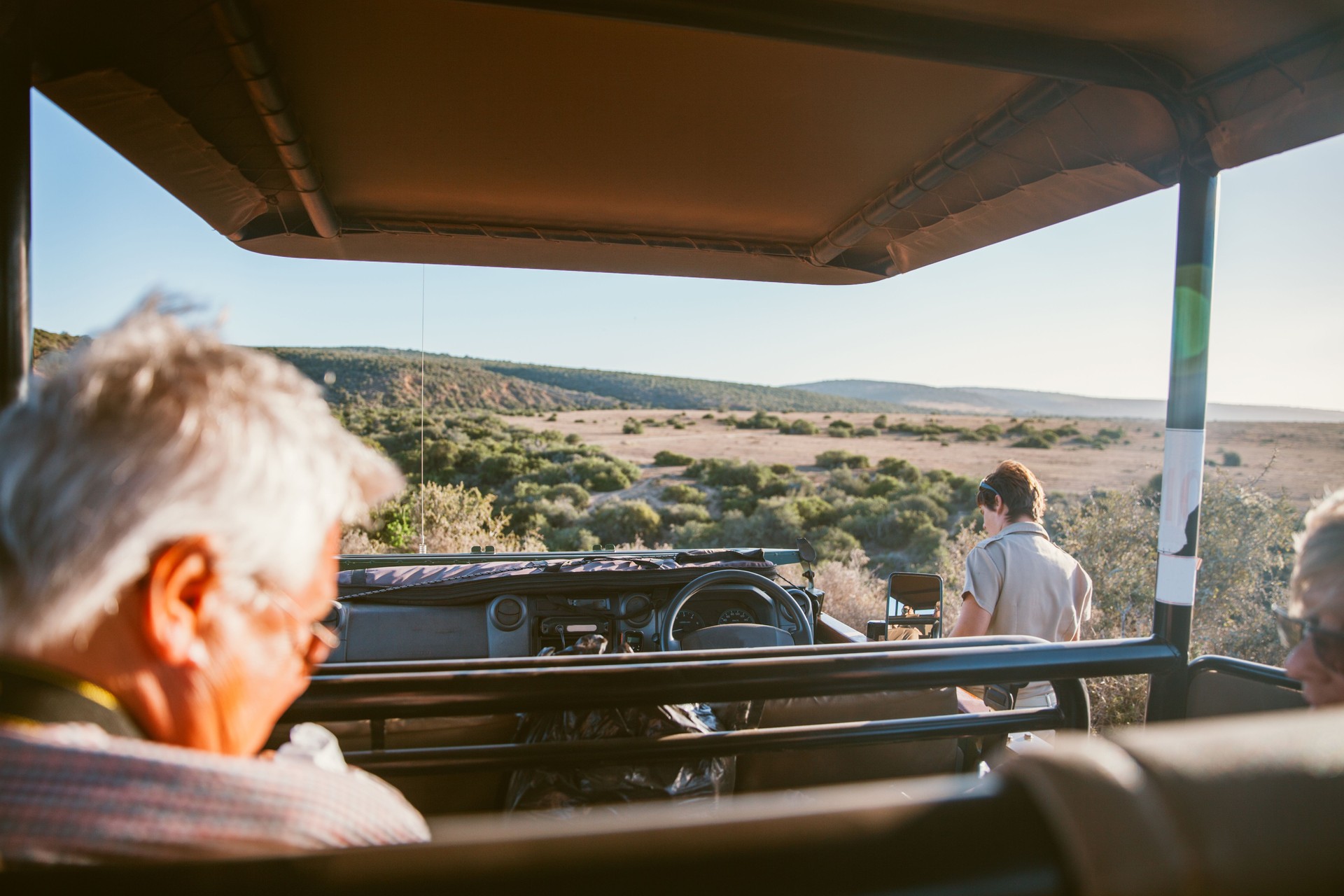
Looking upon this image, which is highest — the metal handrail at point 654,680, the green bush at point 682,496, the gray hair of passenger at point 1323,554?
the gray hair of passenger at point 1323,554

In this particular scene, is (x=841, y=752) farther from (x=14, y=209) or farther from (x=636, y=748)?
(x=14, y=209)

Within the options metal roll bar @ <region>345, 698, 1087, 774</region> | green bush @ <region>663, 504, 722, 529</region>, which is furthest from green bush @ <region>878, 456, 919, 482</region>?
metal roll bar @ <region>345, 698, 1087, 774</region>

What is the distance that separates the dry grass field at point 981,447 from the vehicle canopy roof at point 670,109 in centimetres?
2334

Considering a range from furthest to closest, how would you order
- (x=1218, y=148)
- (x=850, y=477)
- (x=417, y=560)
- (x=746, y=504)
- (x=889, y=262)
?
(x=850, y=477)
(x=746, y=504)
(x=417, y=560)
(x=889, y=262)
(x=1218, y=148)

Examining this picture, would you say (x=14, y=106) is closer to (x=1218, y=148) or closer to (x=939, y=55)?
(x=939, y=55)

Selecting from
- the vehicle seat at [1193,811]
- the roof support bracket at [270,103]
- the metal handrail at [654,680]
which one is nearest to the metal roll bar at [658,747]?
the metal handrail at [654,680]

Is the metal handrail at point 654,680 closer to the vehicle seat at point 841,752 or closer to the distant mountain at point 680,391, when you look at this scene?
the vehicle seat at point 841,752

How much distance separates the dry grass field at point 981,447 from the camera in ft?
85.8

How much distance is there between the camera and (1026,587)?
3357mm

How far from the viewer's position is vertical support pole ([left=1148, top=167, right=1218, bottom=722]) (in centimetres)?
185

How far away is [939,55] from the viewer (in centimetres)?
167

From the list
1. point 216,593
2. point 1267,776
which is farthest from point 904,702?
point 216,593

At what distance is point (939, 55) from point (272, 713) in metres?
1.74

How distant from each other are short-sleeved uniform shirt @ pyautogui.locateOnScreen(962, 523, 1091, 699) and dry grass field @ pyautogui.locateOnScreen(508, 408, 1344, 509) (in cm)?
2208
